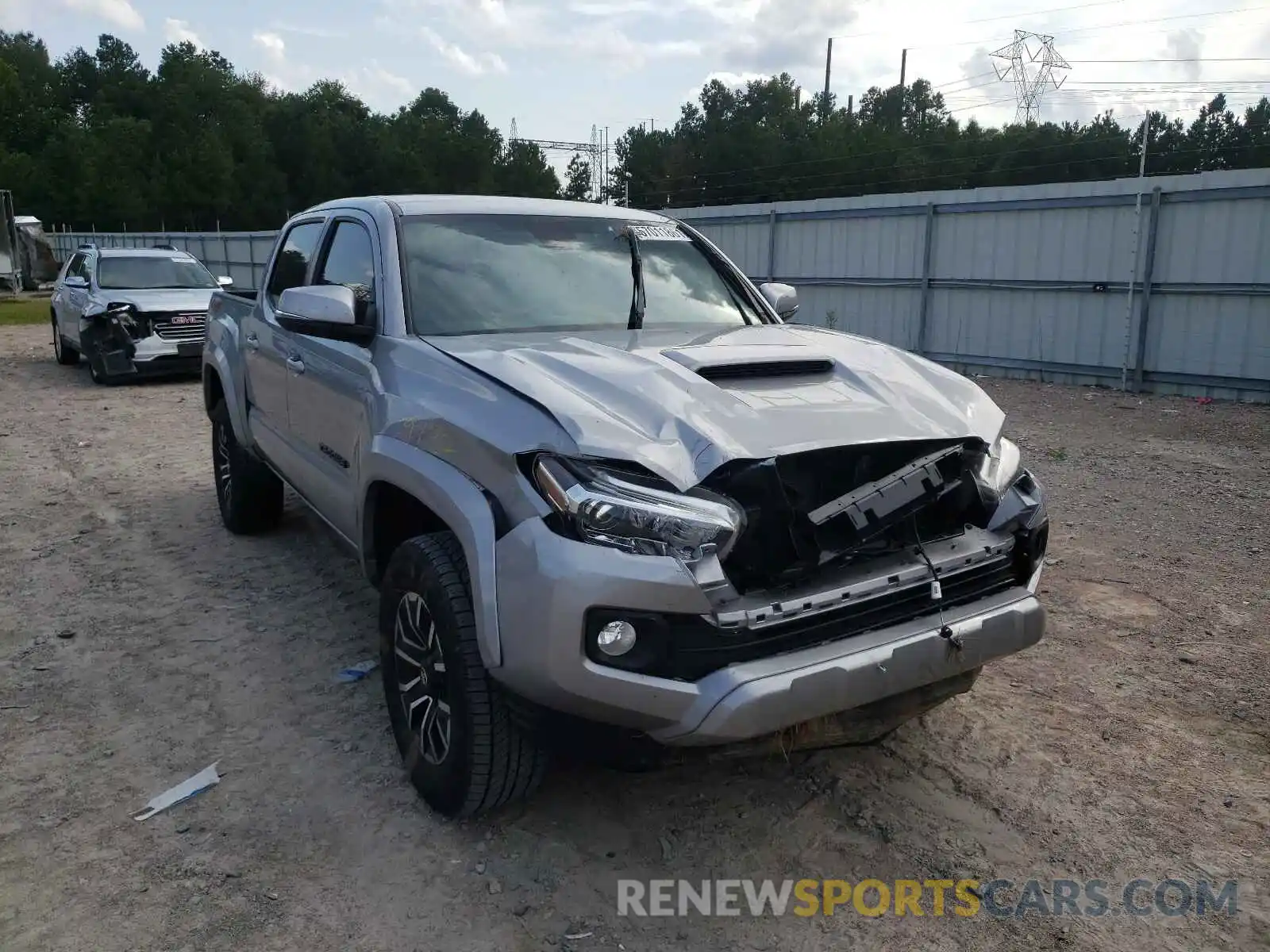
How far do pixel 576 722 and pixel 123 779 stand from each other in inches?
72.2

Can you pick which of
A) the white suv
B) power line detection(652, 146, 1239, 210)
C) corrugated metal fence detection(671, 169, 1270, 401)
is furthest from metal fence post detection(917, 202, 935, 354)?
power line detection(652, 146, 1239, 210)

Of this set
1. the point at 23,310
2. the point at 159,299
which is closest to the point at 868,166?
the point at 23,310

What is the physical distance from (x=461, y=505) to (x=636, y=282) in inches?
65.7

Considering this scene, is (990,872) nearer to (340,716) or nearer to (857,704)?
(857,704)

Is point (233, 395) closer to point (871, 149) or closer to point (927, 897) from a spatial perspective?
point (927, 897)

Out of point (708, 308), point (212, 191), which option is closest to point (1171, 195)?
point (708, 308)

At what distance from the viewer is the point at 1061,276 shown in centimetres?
1310

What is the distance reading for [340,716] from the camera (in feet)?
12.5

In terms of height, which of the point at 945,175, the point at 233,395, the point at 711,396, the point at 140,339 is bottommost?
the point at 140,339

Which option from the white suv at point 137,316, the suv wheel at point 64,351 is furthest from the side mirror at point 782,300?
the suv wheel at point 64,351

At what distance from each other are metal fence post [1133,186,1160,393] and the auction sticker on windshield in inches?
379

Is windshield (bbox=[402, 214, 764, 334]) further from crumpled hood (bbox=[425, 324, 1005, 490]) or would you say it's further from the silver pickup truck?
crumpled hood (bbox=[425, 324, 1005, 490])

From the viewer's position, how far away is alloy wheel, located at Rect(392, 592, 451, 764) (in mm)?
2973

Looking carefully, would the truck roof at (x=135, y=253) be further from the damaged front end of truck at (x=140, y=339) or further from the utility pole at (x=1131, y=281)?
the utility pole at (x=1131, y=281)
